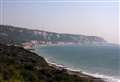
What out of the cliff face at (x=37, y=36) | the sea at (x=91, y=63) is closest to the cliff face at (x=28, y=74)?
the sea at (x=91, y=63)

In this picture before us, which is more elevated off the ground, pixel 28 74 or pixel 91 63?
pixel 28 74

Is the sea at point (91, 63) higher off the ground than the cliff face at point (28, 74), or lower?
lower

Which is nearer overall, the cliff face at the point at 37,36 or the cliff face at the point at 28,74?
the cliff face at the point at 28,74

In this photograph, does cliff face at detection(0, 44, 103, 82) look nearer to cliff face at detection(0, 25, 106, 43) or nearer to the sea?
the sea

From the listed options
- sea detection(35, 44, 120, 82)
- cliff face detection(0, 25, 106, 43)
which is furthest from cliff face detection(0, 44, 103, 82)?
Answer: cliff face detection(0, 25, 106, 43)

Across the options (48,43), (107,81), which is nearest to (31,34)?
(48,43)

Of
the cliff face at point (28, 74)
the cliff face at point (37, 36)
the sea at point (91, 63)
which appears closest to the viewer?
the cliff face at point (28, 74)

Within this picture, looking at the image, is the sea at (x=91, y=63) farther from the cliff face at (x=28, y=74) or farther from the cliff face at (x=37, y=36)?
the cliff face at (x=37, y=36)

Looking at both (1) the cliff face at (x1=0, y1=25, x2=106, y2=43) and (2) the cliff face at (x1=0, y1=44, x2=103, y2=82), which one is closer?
(2) the cliff face at (x1=0, y1=44, x2=103, y2=82)

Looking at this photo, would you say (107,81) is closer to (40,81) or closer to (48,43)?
(40,81)

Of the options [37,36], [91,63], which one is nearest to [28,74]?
[91,63]

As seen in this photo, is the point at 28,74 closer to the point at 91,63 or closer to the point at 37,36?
the point at 91,63
